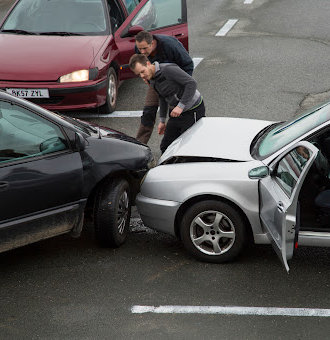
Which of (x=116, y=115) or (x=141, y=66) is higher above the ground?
(x=141, y=66)

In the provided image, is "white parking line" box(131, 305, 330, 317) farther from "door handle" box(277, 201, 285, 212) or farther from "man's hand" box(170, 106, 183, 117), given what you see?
"man's hand" box(170, 106, 183, 117)

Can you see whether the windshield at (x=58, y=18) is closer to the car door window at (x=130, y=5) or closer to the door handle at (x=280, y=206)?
the car door window at (x=130, y=5)

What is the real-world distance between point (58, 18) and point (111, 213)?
5344mm

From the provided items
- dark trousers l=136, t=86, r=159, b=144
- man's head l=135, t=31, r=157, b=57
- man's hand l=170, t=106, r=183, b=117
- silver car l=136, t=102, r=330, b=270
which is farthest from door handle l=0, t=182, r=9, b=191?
dark trousers l=136, t=86, r=159, b=144

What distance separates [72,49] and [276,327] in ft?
19.8

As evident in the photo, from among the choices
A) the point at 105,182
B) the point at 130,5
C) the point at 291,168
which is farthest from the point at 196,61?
the point at 291,168

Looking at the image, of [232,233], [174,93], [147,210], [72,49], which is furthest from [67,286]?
[72,49]

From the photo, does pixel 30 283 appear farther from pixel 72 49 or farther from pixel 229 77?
pixel 229 77

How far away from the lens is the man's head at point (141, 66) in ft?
24.4

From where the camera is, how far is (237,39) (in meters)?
15.4

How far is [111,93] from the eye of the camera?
11008mm

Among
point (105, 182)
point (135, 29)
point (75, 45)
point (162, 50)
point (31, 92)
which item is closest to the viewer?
point (105, 182)

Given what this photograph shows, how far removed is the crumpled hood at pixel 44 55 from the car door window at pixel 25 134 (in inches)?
143

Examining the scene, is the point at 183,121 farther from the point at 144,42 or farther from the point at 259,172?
the point at 259,172
